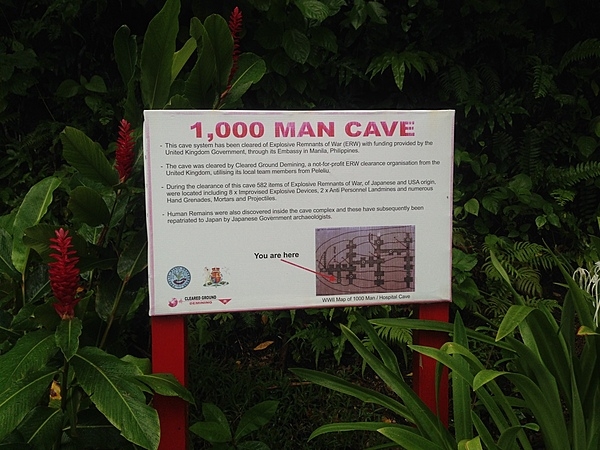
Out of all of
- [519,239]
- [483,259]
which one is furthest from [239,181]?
[519,239]

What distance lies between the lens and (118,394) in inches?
67.1

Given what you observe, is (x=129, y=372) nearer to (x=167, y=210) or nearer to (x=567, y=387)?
(x=167, y=210)

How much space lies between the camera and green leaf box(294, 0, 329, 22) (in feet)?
9.50

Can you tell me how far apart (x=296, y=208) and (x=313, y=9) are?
134 centimetres

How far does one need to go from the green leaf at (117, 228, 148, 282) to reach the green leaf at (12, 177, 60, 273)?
13.0 inches

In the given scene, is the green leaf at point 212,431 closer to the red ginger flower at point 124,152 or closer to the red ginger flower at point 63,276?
the red ginger flower at point 63,276

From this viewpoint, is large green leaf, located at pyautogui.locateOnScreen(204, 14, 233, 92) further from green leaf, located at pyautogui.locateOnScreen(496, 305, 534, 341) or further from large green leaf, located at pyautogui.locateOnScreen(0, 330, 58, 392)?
green leaf, located at pyautogui.locateOnScreen(496, 305, 534, 341)

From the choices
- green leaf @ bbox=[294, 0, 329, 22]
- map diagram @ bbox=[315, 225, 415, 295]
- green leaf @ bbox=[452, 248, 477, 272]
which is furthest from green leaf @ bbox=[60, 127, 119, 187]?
green leaf @ bbox=[452, 248, 477, 272]

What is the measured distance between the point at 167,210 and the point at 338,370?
5.81ft

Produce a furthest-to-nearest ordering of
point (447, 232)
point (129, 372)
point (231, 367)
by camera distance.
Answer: point (231, 367) → point (447, 232) → point (129, 372)

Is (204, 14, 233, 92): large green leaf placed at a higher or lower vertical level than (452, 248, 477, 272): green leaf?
higher

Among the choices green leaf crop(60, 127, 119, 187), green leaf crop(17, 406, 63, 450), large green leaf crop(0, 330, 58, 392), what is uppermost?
green leaf crop(60, 127, 119, 187)

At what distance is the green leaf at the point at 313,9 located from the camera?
2.89m

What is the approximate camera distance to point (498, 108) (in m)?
3.61
